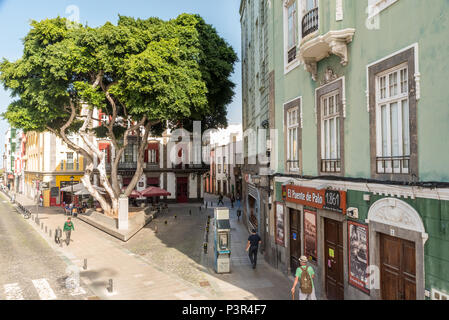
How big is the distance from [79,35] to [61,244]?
549 inches

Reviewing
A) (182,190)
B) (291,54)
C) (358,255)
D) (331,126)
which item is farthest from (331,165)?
(182,190)

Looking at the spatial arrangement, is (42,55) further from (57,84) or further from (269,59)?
(269,59)

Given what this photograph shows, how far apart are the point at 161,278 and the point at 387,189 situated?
9.73m

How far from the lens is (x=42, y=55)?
2358cm

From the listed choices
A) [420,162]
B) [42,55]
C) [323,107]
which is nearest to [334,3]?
[323,107]

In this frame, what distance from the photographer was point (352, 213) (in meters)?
9.73

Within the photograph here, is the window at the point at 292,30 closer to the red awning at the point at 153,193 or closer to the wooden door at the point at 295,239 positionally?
the wooden door at the point at 295,239

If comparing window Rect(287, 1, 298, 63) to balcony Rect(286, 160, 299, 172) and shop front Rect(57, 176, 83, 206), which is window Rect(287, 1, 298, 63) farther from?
shop front Rect(57, 176, 83, 206)

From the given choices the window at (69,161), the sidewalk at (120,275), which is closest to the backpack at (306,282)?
the sidewalk at (120,275)

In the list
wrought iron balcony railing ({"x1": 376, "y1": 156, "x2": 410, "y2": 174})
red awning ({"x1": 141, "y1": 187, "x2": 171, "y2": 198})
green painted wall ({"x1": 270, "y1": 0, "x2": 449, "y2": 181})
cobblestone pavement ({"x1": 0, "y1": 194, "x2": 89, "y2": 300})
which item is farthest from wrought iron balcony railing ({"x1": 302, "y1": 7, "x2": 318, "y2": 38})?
red awning ({"x1": 141, "y1": 187, "x2": 171, "y2": 198})

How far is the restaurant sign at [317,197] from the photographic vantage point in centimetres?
1022

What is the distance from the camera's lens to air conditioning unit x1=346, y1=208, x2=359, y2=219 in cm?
954

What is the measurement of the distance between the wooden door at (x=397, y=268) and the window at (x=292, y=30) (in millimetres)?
8217

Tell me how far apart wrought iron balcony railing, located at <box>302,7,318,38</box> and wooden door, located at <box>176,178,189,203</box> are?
116ft
